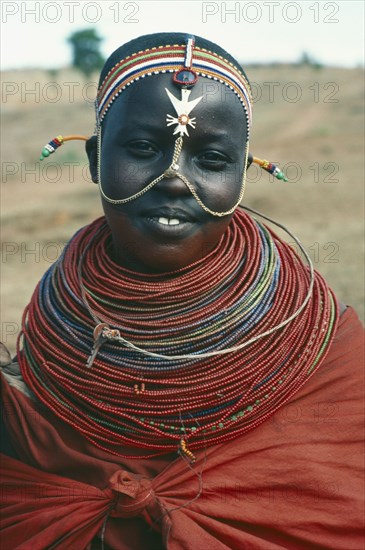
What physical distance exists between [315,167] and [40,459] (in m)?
12.6

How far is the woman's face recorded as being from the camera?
2.15 metres

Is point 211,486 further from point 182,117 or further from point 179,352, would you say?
point 182,117

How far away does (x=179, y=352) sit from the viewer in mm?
2182

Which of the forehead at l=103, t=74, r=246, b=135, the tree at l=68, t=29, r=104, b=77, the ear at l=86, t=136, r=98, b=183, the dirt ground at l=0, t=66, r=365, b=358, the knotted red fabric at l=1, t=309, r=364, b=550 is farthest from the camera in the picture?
the tree at l=68, t=29, r=104, b=77

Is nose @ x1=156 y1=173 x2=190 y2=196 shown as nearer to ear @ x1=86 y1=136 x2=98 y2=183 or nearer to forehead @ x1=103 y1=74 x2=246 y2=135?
forehead @ x1=103 y1=74 x2=246 y2=135

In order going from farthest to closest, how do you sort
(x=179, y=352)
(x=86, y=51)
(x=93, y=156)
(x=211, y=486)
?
(x=86, y=51) → (x=93, y=156) → (x=179, y=352) → (x=211, y=486)

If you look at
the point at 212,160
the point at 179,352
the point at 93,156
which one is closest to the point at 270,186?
the point at 93,156

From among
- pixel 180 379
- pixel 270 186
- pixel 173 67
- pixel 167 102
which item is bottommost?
pixel 180 379

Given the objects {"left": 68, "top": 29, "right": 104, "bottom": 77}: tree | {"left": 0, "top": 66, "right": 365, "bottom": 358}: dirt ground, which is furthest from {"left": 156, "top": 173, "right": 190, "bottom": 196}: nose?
{"left": 68, "top": 29, "right": 104, "bottom": 77}: tree

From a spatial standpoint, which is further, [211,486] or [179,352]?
[179,352]

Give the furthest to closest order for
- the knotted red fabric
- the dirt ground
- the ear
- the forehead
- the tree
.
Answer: the tree
the dirt ground
the ear
the forehead
the knotted red fabric

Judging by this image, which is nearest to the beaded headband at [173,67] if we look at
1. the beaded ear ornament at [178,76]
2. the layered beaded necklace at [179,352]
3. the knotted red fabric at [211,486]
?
the beaded ear ornament at [178,76]

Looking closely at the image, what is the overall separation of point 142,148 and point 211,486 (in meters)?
1.00

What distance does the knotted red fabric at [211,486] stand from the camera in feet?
6.69
